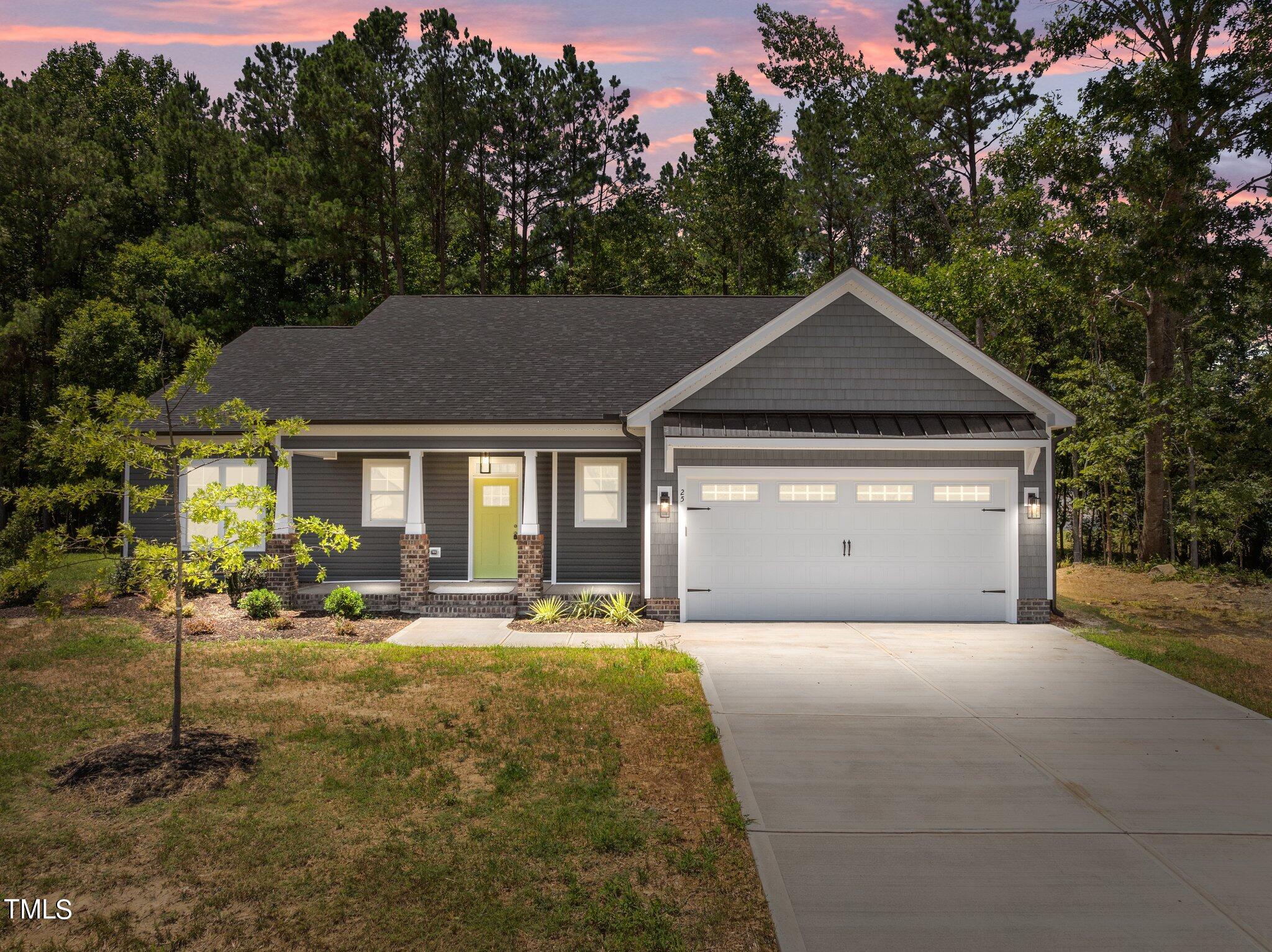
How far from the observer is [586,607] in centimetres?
1316

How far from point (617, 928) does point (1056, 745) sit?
4.82 m

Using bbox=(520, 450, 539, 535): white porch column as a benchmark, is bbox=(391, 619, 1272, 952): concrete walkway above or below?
below

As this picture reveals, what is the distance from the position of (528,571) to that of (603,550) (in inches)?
82.9

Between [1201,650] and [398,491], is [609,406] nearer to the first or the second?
[398,491]

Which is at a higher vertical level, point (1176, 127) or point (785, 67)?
point (785, 67)

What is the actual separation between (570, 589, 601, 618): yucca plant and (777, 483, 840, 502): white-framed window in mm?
3579

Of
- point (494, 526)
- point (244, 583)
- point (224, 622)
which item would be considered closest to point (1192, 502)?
point (494, 526)

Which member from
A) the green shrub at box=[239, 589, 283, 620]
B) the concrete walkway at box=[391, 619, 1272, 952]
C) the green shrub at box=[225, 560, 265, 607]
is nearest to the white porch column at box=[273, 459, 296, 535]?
the green shrub at box=[225, 560, 265, 607]

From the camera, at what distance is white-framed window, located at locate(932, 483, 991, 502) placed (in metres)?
12.8

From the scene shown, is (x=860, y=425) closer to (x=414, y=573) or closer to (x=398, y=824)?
(x=414, y=573)

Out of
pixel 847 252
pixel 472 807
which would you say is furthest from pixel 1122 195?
pixel 472 807

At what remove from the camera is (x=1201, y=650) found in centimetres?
1095

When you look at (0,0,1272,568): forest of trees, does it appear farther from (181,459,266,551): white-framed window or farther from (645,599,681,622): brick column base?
(645,599,681,622): brick column base

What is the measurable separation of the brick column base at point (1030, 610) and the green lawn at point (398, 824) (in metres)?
7.03
